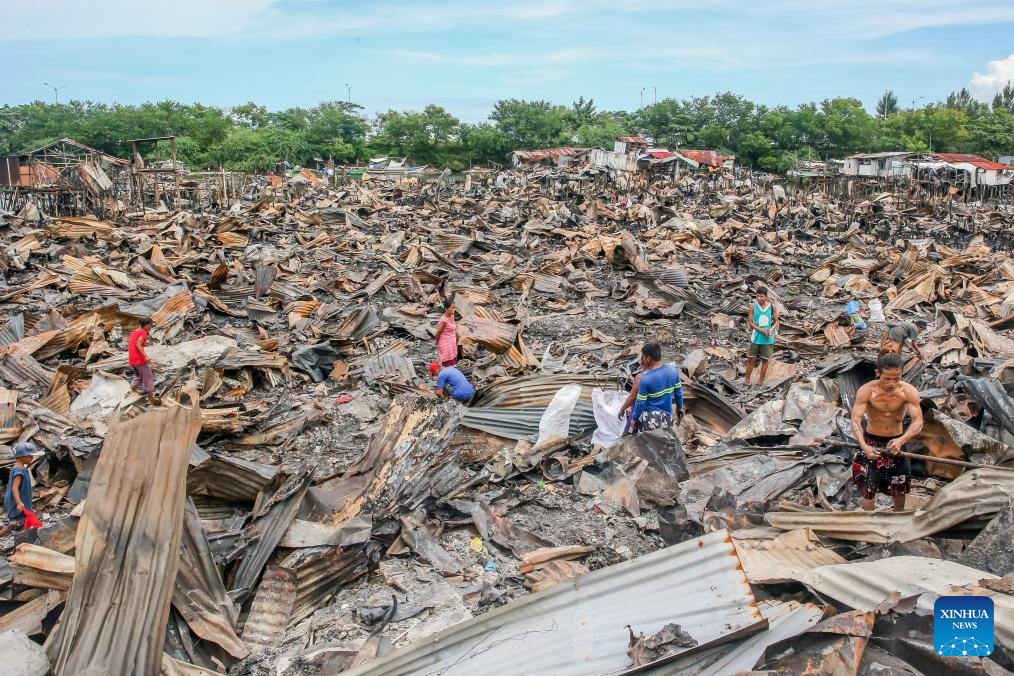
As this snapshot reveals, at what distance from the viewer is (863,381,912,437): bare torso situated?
415cm

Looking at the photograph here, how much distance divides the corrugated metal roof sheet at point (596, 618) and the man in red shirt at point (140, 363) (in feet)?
17.2

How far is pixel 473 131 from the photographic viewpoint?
1928 inches

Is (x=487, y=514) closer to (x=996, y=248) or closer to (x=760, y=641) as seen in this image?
(x=760, y=641)

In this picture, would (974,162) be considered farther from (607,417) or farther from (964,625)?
(964,625)

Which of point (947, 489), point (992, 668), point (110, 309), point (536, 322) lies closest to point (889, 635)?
point (992, 668)

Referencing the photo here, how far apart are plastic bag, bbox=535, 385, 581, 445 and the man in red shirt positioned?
4065 mm

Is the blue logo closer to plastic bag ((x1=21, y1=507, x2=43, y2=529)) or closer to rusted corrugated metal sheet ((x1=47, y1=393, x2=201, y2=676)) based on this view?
rusted corrugated metal sheet ((x1=47, y1=393, x2=201, y2=676))

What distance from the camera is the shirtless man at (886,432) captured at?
410 cm

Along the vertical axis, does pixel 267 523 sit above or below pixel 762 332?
below

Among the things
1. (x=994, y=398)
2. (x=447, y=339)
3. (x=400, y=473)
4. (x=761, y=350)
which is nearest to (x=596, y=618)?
(x=400, y=473)

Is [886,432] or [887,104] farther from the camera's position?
[887,104]

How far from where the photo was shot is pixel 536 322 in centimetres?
1103

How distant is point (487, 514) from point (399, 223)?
1739 centimetres

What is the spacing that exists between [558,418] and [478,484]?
996 millimetres
